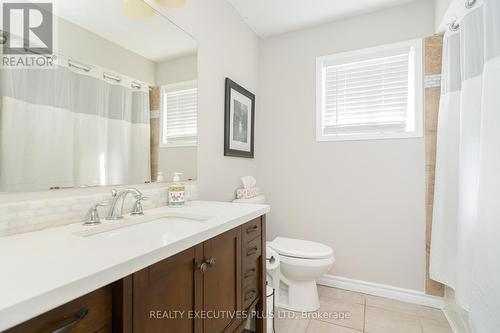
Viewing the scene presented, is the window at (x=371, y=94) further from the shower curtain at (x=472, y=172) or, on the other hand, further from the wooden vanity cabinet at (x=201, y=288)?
the wooden vanity cabinet at (x=201, y=288)

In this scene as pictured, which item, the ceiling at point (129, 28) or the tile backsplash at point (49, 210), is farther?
the ceiling at point (129, 28)

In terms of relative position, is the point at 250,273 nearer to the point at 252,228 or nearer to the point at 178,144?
the point at 252,228

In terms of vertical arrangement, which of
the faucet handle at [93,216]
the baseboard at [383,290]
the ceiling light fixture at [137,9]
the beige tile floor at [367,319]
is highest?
the ceiling light fixture at [137,9]

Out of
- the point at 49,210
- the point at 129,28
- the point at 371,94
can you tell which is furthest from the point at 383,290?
the point at 129,28

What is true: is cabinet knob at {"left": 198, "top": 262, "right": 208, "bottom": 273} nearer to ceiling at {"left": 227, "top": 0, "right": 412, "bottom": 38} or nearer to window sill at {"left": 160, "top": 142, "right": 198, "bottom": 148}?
window sill at {"left": 160, "top": 142, "right": 198, "bottom": 148}

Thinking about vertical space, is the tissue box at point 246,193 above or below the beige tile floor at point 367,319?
above

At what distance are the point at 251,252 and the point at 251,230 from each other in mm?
114

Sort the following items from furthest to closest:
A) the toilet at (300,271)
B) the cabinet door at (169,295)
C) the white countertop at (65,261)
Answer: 1. the toilet at (300,271)
2. the cabinet door at (169,295)
3. the white countertop at (65,261)

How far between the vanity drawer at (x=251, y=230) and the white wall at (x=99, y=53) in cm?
95

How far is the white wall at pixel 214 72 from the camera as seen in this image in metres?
1.75

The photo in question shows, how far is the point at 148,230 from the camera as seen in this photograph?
3.31ft

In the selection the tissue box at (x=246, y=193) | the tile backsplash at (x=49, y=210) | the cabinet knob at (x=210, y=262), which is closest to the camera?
the tile backsplash at (x=49, y=210)

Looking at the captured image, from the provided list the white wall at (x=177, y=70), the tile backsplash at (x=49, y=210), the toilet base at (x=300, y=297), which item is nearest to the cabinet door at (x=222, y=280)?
the tile backsplash at (x=49, y=210)

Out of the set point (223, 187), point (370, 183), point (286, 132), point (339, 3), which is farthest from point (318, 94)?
point (223, 187)
